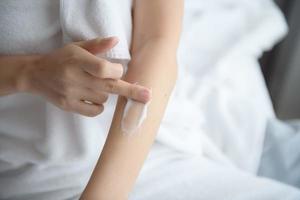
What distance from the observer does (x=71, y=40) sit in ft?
1.84

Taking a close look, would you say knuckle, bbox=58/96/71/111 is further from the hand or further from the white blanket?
the white blanket

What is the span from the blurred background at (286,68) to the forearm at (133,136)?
0.75 metres

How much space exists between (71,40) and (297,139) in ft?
1.71

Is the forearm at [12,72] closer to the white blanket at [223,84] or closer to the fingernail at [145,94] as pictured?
the fingernail at [145,94]

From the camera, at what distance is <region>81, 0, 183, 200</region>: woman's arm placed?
549 millimetres

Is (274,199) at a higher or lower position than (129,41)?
lower

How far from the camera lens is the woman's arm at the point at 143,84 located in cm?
55

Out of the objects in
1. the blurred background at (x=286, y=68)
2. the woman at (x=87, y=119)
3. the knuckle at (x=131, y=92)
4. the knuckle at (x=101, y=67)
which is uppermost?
the knuckle at (x=101, y=67)

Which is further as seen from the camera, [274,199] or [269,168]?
[269,168]

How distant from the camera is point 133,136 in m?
0.56

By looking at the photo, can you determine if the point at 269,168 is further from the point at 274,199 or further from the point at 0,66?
the point at 0,66

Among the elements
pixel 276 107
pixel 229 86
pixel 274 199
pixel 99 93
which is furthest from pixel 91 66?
pixel 276 107

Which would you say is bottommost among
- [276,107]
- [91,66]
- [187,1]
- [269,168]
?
[276,107]

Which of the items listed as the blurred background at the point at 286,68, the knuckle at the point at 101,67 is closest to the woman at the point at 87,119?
the knuckle at the point at 101,67
